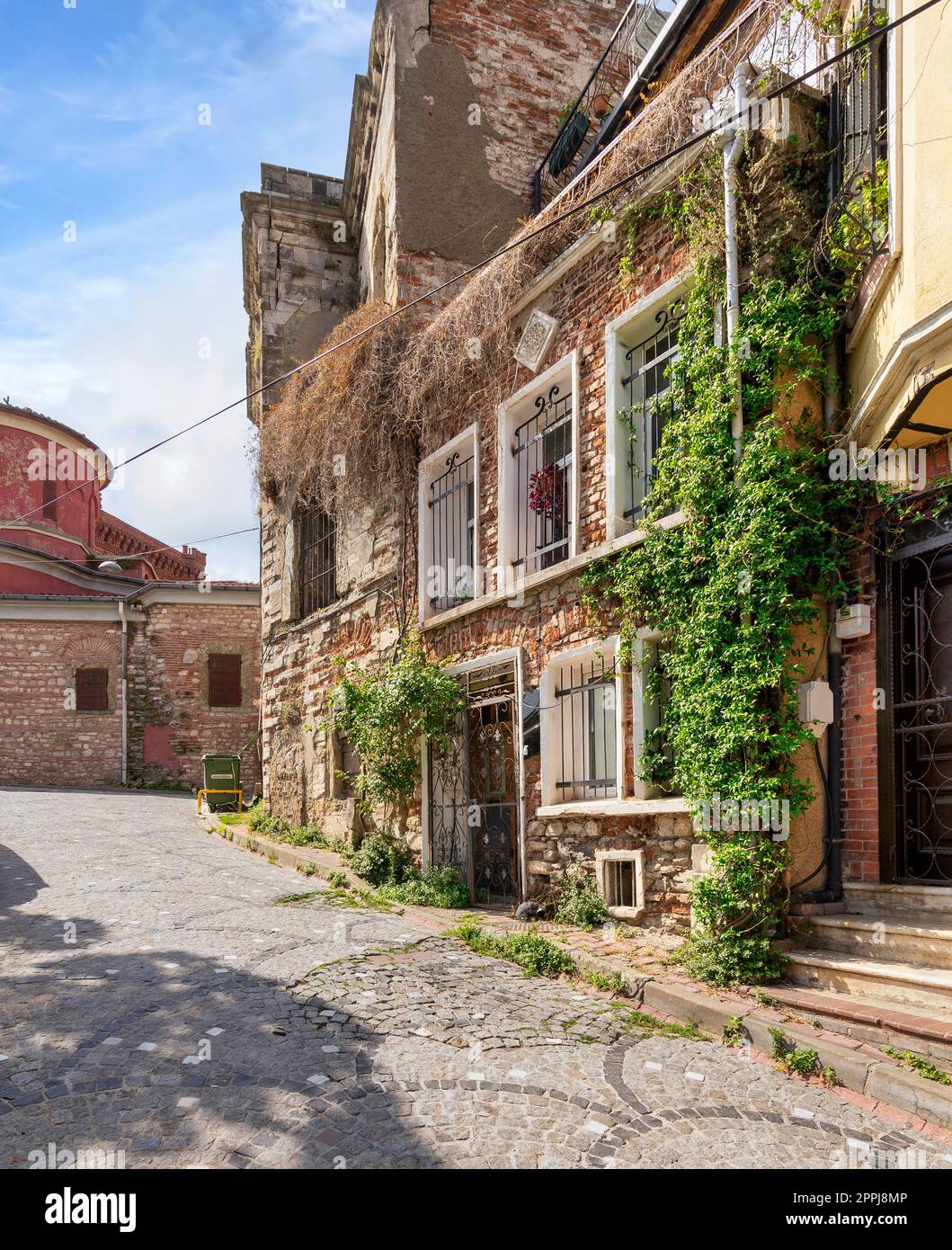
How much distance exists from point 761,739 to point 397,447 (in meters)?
6.60

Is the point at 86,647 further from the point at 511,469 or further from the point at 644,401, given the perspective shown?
the point at 644,401

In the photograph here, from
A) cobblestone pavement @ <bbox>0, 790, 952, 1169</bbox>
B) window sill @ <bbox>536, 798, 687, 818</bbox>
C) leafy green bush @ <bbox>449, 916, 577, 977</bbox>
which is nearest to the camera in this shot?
cobblestone pavement @ <bbox>0, 790, 952, 1169</bbox>

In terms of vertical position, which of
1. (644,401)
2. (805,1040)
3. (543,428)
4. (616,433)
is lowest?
(805,1040)

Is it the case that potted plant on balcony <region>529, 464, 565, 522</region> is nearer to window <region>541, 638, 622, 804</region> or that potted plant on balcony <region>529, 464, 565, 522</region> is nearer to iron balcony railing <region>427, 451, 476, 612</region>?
iron balcony railing <region>427, 451, 476, 612</region>

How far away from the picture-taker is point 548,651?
8.12m

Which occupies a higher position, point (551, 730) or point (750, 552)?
point (750, 552)

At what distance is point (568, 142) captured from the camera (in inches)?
472

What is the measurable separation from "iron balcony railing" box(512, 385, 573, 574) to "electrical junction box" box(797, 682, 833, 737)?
114 inches

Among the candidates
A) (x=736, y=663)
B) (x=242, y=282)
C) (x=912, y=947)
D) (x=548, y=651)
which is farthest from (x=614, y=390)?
(x=242, y=282)

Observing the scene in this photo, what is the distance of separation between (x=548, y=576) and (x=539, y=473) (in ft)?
3.75

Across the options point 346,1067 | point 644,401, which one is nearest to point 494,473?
point 644,401

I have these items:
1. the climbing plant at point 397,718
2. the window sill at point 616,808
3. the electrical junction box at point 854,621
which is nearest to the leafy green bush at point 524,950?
the window sill at point 616,808

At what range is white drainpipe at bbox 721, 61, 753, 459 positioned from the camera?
6059 millimetres

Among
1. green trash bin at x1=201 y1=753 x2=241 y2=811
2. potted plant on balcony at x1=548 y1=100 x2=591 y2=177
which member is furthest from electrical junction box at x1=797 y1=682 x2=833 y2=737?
green trash bin at x1=201 y1=753 x2=241 y2=811
